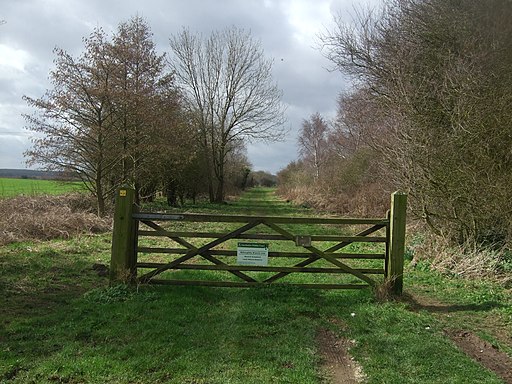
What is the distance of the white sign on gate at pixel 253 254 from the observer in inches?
293

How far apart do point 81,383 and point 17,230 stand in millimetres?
11068

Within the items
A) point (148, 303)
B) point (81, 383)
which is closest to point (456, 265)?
point (148, 303)

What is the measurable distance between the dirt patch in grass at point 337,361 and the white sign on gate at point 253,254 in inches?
71.8

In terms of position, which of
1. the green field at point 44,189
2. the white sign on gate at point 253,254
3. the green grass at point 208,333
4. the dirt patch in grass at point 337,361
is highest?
the green field at point 44,189

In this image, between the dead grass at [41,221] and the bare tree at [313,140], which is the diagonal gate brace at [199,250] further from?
the bare tree at [313,140]

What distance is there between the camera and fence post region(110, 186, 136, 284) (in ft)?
24.1

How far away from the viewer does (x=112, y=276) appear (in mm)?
7410

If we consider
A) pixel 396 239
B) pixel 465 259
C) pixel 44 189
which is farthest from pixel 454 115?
pixel 44 189

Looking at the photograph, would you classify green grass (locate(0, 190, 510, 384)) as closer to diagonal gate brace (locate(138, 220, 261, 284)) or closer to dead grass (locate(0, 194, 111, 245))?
diagonal gate brace (locate(138, 220, 261, 284))

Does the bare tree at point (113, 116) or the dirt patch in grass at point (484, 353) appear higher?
the bare tree at point (113, 116)

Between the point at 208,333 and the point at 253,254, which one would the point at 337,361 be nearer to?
the point at 208,333

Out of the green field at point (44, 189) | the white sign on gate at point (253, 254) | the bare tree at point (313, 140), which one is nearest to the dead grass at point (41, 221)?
the green field at point (44, 189)

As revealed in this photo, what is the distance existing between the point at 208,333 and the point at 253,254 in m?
2.06

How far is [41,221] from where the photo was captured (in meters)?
14.6
